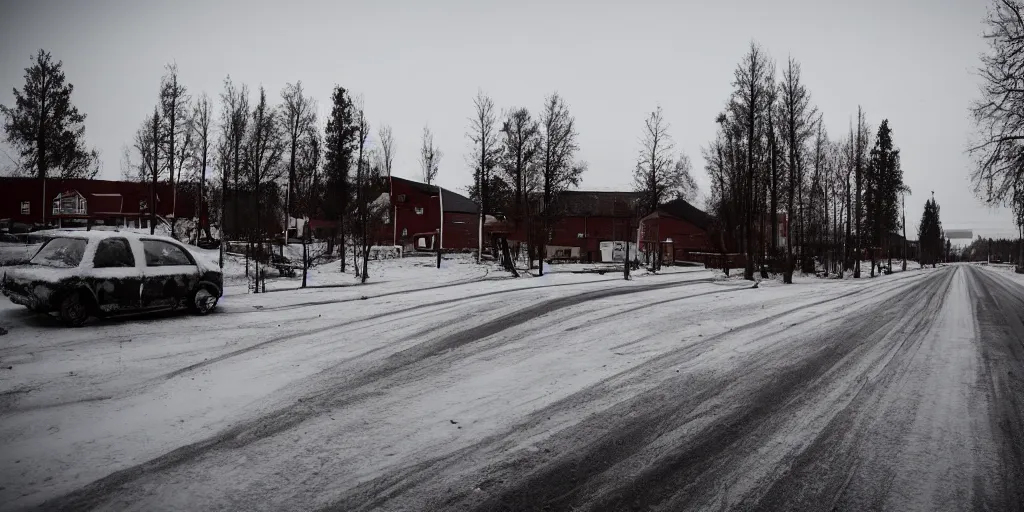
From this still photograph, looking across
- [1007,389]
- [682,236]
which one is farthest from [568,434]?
[682,236]

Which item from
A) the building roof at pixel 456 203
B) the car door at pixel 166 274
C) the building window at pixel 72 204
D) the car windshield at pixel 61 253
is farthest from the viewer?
the building window at pixel 72 204

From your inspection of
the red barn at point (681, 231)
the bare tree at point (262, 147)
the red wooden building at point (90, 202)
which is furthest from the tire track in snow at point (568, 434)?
the red wooden building at point (90, 202)

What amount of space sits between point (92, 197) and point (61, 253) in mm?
63038

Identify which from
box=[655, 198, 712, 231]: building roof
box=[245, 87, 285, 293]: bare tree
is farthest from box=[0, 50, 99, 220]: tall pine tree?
box=[655, 198, 712, 231]: building roof

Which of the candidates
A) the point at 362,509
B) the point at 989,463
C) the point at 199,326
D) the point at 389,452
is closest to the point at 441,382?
the point at 389,452

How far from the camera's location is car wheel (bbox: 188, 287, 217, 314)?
10180 mm

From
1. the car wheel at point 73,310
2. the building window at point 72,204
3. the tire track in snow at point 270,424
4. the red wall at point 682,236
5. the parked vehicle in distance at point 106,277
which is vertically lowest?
the tire track in snow at point 270,424

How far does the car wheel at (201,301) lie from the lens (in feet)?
33.4

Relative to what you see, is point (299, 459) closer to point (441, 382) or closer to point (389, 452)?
point (389, 452)

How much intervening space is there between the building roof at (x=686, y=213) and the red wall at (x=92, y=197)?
52362 mm

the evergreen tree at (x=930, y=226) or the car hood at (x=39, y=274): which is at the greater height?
the evergreen tree at (x=930, y=226)

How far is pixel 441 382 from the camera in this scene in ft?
19.9

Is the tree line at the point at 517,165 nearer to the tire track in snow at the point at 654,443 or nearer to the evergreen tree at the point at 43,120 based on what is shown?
the evergreen tree at the point at 43,120

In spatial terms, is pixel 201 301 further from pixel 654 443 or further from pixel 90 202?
pixel 90 202
